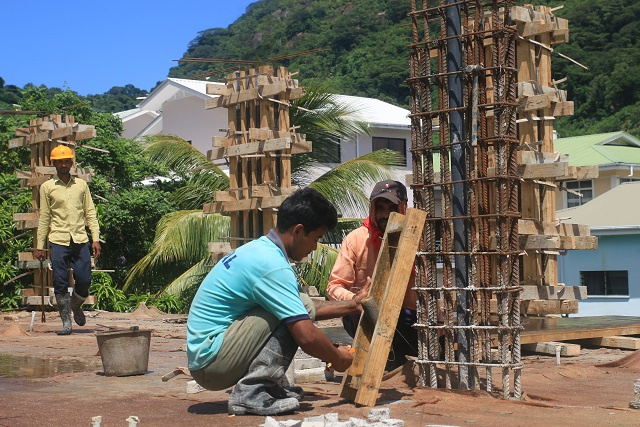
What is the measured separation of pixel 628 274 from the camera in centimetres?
2669

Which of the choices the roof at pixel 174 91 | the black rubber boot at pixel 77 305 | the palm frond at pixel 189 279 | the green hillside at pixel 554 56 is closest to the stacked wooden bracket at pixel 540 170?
the black rubber boot at pixel 77 305

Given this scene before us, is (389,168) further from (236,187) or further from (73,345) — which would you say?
(73,345)

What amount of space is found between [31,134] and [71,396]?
34.4ft

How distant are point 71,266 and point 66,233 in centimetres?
40

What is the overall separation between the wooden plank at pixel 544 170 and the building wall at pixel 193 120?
84.5 ft

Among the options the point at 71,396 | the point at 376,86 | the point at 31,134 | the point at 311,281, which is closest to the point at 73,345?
the point at 71,396

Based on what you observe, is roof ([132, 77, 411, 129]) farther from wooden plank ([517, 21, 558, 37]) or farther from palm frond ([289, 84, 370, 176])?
wooden plank ([517, 21, 558, 37])

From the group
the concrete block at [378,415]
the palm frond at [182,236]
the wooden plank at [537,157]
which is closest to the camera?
the concrete block at [378,415]

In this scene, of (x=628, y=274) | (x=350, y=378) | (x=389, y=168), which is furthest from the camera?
(x=628, y=274)

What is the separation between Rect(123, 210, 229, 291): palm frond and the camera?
2095cm

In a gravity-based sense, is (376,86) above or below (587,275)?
above

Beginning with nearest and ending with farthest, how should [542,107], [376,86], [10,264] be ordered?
1. [542,107]
2. [10,264]
3. [376,86]

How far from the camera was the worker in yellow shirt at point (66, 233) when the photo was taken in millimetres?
→ 11367

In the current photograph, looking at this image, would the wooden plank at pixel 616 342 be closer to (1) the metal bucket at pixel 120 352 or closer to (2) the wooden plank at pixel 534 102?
(2) the wooden plank at pixel 534 102
